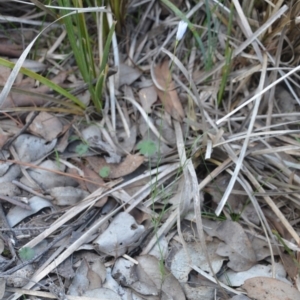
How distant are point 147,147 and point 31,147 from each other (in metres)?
0.37

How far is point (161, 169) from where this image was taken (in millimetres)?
1588

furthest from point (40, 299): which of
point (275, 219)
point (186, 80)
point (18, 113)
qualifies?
point (186, 80)

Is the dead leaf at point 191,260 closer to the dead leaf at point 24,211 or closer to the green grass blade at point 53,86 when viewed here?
the dead leaf at point 24,211

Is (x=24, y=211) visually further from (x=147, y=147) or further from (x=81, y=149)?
(x=147, y=147)

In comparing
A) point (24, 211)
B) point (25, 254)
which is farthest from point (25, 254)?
point (24, 211)

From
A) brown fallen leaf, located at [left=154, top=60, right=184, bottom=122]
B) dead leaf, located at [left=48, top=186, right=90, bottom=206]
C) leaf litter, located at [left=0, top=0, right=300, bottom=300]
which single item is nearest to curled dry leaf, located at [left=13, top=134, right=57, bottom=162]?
leaf litter, located at [left=0, top=0, right=300, bottom=300]

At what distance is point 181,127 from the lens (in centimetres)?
166

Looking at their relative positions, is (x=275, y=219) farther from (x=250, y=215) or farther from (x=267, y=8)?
(x=267, y=8)

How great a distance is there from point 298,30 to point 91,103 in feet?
2.33

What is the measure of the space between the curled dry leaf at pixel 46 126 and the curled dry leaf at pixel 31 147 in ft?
0.05

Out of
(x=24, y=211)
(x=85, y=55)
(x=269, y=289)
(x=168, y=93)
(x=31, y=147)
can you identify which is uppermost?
(x=85, y=55)

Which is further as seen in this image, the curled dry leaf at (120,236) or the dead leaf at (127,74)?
the dead leaf at (127,74)

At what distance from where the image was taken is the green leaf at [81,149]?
1.61 metres

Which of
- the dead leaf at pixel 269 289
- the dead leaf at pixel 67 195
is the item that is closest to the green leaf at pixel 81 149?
the dead leaf at pixel 67 195
